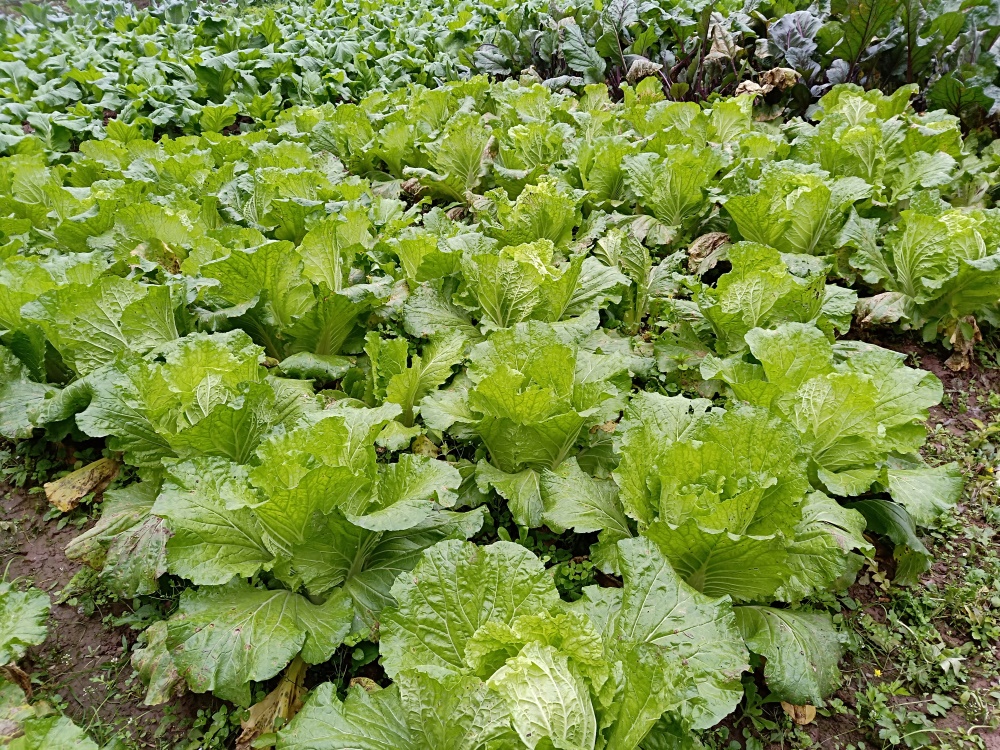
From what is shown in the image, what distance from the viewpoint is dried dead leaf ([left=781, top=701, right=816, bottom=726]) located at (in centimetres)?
227

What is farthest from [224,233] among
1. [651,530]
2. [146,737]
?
[651,530]

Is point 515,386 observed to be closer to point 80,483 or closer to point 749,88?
point 80,483

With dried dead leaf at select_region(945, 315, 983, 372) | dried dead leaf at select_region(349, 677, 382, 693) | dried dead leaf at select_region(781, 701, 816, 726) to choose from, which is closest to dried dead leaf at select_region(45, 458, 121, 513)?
dried dead leaf at select_region(349, 677, 382, 693)

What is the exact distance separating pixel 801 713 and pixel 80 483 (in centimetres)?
321

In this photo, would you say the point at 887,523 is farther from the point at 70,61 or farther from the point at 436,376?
the point at 70,61

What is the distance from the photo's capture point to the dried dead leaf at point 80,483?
10.1 feet

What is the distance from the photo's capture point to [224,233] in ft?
12.9

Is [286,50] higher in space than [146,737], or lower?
higher

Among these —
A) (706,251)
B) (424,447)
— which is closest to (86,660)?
(424,447)

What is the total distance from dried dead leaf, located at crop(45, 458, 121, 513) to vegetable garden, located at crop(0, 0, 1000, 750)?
0.06ft

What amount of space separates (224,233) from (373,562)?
2386 millimetres

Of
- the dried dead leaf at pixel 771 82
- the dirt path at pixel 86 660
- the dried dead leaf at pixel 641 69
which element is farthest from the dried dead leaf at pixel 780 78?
the dirt path at pixel 86 660

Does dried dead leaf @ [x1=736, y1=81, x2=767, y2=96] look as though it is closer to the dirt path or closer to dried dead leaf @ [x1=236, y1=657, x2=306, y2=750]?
dried dead leaf @ [x1=236, y1=657, x2=306, y2=750]

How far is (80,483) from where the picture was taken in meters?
3.13
